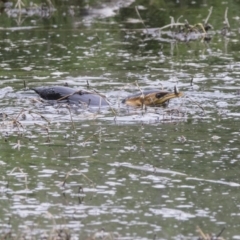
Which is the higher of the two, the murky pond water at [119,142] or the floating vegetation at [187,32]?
the murky pond water at [119,142]

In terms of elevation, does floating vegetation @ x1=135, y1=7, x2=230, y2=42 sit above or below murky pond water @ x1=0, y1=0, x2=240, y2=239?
below

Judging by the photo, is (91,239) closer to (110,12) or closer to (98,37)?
(98,37)

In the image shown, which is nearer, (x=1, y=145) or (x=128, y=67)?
(x=1, y=145)

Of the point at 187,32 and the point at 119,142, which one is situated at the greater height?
the point at 119,142

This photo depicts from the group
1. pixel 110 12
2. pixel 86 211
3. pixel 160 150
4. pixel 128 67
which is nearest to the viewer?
pixel 86 211

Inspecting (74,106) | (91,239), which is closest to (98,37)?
(74,106)

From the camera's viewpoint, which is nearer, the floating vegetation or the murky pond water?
the murky pond water

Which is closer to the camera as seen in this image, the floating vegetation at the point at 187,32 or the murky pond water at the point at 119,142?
the murky pond water at the point at 119,142

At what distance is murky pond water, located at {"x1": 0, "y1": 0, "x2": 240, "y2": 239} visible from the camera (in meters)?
6.57

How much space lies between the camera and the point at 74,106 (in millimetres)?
10656

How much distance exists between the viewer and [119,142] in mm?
8938

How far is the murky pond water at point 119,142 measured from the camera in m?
6.57

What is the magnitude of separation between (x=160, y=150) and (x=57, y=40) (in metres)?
8.07

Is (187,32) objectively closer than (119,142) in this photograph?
No
